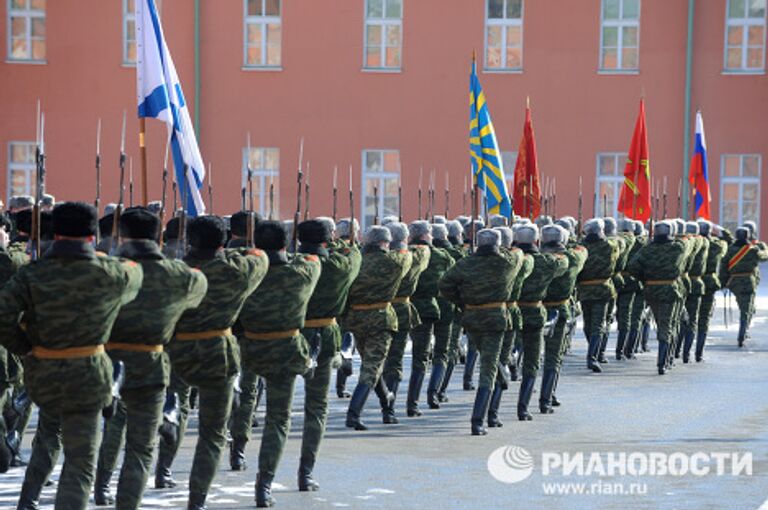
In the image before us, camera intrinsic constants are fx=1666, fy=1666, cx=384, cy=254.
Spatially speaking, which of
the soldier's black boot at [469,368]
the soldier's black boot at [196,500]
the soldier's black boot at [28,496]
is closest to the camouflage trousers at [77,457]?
the soldier's black boot at [28,496]

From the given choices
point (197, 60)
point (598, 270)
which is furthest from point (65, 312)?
point (197, 60)

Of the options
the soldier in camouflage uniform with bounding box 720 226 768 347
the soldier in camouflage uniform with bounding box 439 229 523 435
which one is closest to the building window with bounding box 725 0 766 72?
the soldier in camouflage uniform with bounding box 720 226 768 347

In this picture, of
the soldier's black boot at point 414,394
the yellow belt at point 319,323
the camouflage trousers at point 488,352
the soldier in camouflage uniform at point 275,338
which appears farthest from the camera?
the soldier's black boot at point 414,394

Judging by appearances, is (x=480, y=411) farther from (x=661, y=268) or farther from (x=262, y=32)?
(x=262, y=32)

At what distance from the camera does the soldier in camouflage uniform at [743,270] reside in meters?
22.1

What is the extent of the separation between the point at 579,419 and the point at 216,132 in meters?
24.3

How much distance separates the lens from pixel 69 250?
8375 millimetres

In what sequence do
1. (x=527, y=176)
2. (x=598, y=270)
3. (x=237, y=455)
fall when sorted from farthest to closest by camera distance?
(x=527, y=176) < (x=598, y=270) < (x=237, y=455)

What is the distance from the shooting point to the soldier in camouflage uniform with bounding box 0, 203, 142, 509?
8.30 metres

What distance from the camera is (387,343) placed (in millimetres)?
13875

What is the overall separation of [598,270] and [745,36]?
20770 millimetres

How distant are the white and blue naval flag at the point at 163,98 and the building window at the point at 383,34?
922 inches

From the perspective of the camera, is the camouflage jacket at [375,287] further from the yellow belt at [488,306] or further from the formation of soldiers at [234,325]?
the yellow belt at [488,306]

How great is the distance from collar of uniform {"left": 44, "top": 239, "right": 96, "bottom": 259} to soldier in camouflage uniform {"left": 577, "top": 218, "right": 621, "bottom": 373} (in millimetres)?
10769
